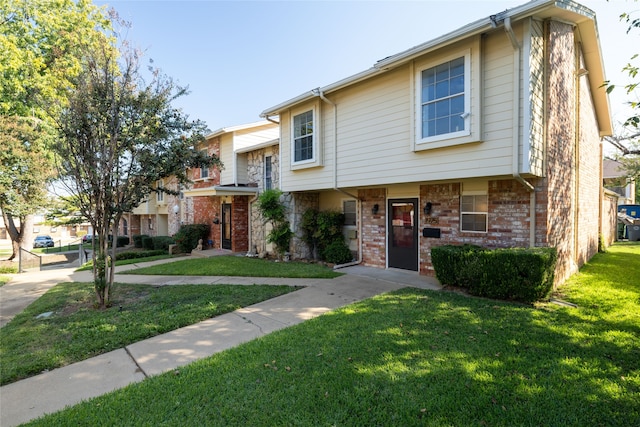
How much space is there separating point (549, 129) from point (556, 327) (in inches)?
159

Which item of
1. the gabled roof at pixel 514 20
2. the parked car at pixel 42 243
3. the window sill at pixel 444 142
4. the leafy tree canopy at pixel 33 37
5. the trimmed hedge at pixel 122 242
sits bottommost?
the parked car at pixel 42 243

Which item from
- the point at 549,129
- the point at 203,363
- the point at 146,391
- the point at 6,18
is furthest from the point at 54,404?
the point at 6,18

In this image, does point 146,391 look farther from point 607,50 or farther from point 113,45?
point 607,50

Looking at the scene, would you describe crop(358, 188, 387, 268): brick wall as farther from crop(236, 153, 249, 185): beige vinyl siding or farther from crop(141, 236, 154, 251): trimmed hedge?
crop(141, 236, 154, 251): trimmed hedge

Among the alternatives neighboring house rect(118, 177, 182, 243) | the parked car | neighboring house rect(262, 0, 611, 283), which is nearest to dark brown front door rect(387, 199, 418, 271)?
neighboring house rect(262, 0, 611, 283)

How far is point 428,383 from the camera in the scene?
2.99 metres

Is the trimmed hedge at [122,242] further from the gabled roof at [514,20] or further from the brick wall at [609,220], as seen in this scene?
the brick wall at [609,220]

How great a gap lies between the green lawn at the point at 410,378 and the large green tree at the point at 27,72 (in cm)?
1274

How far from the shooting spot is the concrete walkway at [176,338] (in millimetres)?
2955

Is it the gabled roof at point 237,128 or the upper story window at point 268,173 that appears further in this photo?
the gabled roof at point 237,128

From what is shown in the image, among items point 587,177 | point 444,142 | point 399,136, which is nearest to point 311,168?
point 399,136

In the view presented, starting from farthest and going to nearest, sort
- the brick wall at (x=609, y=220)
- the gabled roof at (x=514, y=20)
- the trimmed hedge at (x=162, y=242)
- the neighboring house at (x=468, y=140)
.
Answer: the trimmed hedge at (x=162, y=242), the brick wall at (x=609, y=220), the neighboring house at (x=468, y=140), the gabled roof at (x=514, y=20)

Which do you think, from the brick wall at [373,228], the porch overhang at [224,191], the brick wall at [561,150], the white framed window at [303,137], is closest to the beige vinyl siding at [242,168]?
the porch overhang at [224,191]

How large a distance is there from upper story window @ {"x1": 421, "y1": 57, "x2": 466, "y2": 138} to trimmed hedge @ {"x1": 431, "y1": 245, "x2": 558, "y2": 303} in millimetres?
2544
